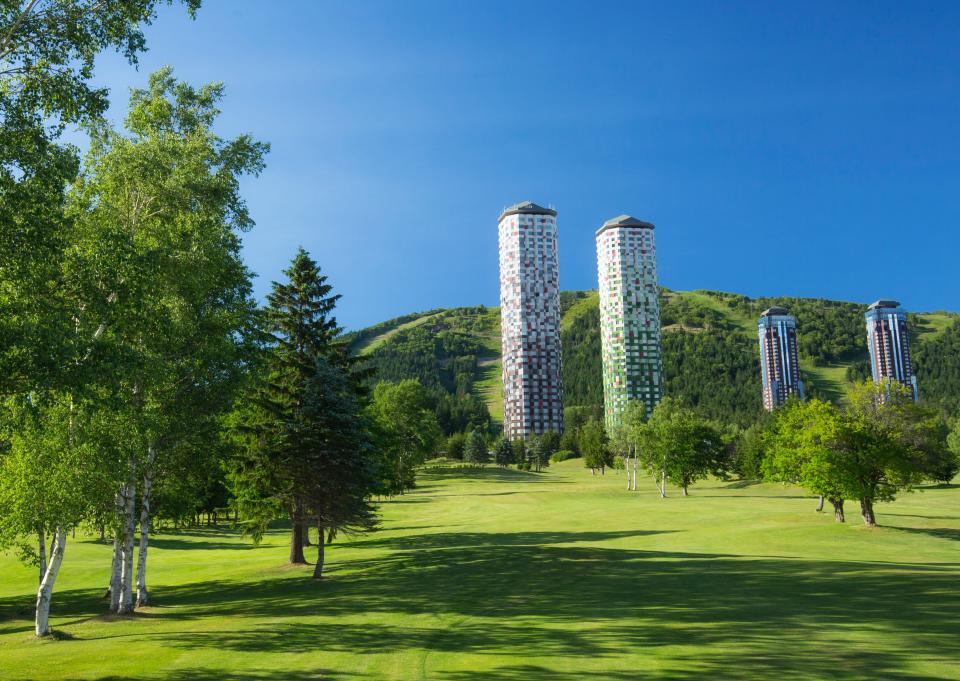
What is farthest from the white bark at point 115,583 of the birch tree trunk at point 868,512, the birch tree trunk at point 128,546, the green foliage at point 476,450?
the green foliage at point 476,450

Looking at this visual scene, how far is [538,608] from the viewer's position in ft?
73.9

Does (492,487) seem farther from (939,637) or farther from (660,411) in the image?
(939,637)

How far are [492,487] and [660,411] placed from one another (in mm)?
25372

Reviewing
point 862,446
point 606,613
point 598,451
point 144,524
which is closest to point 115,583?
point 144,524

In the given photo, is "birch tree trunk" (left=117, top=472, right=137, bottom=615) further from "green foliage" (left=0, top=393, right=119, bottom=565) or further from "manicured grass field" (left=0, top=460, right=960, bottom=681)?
"green foliage" (left=0, top=393, right=119, bottom=565)

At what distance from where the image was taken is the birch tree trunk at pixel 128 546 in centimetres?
2506

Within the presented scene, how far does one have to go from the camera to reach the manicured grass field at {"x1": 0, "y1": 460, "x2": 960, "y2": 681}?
15.4m

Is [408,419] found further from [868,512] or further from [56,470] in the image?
[56,470]

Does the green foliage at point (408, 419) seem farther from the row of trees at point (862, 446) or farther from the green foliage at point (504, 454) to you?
the row of trees at point (862, 446)

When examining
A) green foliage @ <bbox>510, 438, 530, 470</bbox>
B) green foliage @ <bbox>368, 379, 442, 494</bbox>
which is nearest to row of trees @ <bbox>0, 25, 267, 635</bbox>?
green foliage @ <bbox>368, 379, 442, 494</bbox>

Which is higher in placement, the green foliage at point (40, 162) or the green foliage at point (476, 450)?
the green foliage at point (40, 162)

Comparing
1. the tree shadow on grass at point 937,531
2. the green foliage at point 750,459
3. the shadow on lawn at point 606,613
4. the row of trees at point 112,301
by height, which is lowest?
the tree shadow on grass at point 937,531

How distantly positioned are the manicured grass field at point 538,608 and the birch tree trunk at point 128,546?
69 cm

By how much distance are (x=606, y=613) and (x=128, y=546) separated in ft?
55.6
